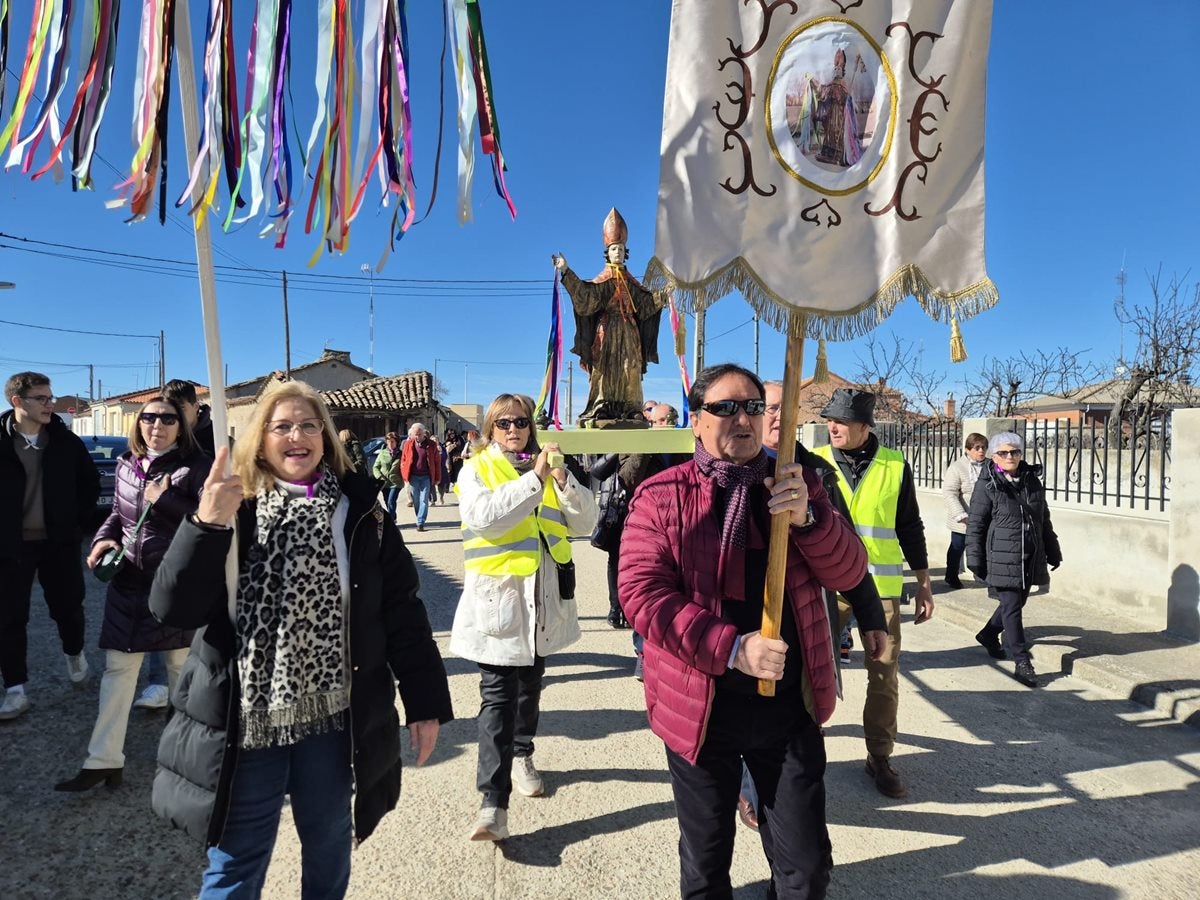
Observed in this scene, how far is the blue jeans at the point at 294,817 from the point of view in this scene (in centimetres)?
178

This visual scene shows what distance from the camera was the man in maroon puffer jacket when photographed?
76.0 inches

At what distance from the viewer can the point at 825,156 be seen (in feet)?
6.64

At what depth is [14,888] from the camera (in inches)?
98.5

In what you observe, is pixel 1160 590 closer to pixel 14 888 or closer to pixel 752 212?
pixel 752 212

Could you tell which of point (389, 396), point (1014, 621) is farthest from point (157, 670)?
point (389, 396)

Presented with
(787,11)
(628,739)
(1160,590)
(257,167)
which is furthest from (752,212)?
(1160,590)

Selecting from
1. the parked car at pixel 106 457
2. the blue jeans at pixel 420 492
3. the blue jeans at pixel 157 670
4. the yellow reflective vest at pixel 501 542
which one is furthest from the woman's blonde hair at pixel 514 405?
the blue jeans at pixel 420 492

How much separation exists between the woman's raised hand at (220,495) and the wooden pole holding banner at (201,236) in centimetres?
3

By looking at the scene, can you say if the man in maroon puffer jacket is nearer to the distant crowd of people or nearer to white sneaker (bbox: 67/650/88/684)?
the distant crowd of people

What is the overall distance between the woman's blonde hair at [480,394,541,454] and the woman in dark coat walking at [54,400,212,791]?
148cm

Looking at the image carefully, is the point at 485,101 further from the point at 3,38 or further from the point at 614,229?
the point at 614,229

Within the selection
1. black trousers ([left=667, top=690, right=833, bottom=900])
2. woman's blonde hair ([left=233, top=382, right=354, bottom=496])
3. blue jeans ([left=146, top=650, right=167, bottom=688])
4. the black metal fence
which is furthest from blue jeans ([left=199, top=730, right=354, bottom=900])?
the black metal fence

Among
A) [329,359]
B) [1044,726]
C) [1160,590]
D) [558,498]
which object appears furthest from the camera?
[329,359]

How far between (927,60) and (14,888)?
4225 millimetres
